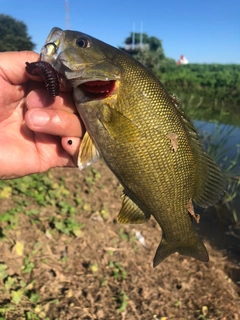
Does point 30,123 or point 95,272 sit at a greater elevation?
point 30,123

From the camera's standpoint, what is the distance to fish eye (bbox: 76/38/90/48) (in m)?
1.89

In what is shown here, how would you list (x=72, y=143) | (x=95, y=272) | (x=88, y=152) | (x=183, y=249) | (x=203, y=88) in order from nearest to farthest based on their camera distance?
(x=88, y=152), (x=72, y=143), (x=183, y=249), (x=95, y=272), (x=203, y=88)

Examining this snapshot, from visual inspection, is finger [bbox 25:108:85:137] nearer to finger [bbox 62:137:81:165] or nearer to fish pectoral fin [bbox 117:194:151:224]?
finger [bbox 62:137:81:165]

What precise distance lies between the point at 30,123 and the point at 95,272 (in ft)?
8.60

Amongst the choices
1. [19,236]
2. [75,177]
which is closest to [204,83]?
[75,177]

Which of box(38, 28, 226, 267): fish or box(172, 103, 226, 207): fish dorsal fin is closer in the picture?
box(38, 28, 226, 267): fish

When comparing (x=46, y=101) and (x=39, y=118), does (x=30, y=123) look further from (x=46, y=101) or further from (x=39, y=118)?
(x=46, y=101)

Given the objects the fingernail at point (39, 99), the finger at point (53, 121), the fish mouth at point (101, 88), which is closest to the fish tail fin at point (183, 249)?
the finger at point (53, 121)

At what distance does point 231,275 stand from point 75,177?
9.36 feet

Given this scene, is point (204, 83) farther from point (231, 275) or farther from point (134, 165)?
point (134, 165)

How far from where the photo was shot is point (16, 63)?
2186 millimetres

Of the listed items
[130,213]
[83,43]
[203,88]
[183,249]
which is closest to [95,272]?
[183,249]

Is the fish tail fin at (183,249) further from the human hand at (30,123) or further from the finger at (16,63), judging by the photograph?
the finger at (16,63)

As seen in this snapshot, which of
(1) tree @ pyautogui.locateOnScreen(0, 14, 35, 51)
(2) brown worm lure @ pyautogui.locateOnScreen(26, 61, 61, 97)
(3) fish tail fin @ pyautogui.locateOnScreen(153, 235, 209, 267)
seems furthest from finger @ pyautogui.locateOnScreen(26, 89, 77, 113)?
(1) tree @ pyautogui.locateOnScreen(0, 14, 35, 51)
